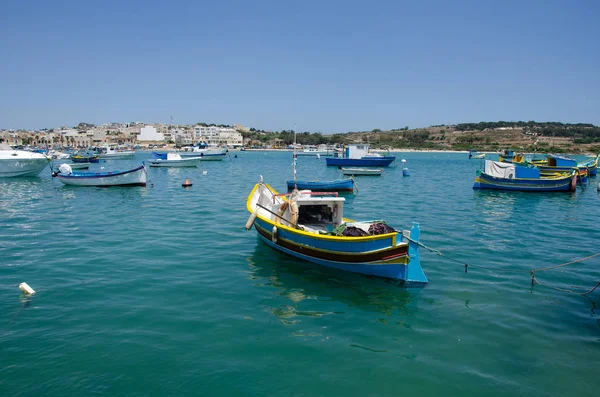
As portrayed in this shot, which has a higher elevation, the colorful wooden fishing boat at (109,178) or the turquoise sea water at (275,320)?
the colorful wooden fishing boat at (109,178)

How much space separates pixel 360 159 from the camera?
68.1 m

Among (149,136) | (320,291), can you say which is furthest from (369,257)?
(149,136)

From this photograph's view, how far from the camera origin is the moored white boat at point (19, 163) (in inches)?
1793

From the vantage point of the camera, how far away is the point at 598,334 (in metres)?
9.56

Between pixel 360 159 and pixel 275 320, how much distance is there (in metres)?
59.8

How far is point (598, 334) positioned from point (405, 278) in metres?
4.89

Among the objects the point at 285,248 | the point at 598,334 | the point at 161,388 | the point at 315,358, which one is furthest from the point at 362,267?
the point at 161,388

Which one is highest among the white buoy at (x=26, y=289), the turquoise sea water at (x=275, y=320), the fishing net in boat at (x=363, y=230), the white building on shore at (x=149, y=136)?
the white building on shore at (x=149, y=136)

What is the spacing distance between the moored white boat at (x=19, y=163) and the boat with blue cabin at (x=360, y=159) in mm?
43856

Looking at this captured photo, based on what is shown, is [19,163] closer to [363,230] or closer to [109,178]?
[109,178]

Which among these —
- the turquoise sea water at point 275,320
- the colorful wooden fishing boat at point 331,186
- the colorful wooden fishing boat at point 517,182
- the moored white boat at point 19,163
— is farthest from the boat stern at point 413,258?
the moored white boat at point 19,163

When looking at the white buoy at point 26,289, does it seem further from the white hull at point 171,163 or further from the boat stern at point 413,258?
the white hull at point 171,163

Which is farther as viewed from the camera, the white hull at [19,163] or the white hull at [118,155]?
the white hull at [118,155]

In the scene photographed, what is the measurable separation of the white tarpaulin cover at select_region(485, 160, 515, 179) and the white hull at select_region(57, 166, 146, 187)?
109ft
